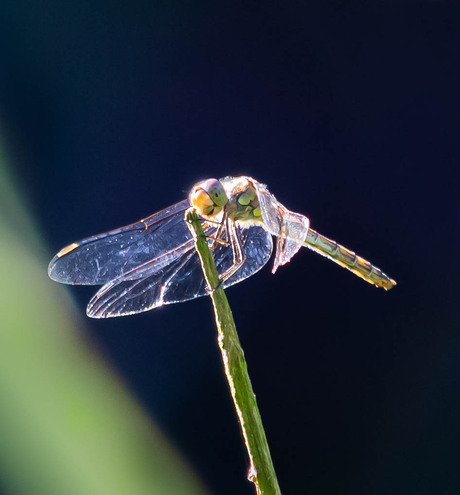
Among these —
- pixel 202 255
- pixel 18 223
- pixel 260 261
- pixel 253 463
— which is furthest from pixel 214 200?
pixel 18 223

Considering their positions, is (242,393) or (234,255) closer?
(242,393)

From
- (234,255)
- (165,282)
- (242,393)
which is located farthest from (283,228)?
(242,393)

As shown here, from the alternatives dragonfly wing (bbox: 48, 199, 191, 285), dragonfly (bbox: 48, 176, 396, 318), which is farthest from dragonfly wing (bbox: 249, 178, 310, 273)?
dragonfly wing (bbox: 48, 199, 191, 285)

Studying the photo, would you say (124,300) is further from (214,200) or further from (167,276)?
(214,200)

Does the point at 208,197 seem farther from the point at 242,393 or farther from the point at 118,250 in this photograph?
the point at 242,393

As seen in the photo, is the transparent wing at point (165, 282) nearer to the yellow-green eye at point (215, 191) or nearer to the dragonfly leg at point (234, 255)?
the dragonfly leg at point (234, 255)

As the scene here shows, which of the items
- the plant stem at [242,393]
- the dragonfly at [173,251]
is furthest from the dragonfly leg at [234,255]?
the plant stem at [242,393]

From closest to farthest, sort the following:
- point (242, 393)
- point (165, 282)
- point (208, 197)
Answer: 1. point (242, 393)
2. point (208, 197)
3. point (165, 282)

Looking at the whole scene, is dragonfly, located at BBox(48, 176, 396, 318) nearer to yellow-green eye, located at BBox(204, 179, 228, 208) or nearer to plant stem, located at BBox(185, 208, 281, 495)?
yellow-green eye, located at BBox(204, 179, 228, 208)
